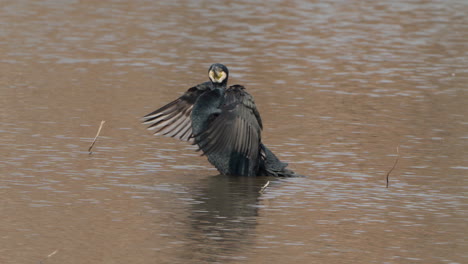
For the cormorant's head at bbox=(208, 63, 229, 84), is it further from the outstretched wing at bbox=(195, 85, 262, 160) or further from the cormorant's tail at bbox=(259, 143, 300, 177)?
the cormorant's tail at bbox=(259, 143, 300, 177)

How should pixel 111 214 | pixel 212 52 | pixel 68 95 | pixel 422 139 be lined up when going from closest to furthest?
pixel 111 214 → pixel 422 139 → pixel 68 95 → pixel 212 52

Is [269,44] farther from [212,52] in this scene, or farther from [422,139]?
[422,139]

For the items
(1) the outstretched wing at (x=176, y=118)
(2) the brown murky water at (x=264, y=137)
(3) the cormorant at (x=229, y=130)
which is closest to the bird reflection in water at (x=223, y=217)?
(2) the brown murky water at (x=264, y=137)

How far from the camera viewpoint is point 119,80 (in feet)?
62.8

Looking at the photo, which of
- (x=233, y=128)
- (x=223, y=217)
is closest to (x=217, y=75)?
(x=233, y=128)

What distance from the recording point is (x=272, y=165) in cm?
1298

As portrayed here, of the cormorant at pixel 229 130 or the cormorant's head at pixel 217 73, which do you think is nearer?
the cormorant at pixel 229 130

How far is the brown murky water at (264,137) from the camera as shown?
984 centimetres

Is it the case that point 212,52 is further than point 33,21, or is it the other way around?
point 33,21

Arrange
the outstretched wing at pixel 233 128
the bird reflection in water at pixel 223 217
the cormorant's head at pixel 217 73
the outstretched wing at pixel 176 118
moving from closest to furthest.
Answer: the bird reflection in water at pixel 223 217 → the outstretched wing at pixel 233 128 → the cormorant's head at pixel 217 73 → the outstretched wing at pixel 176 118

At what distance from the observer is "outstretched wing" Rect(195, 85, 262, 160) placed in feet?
41.2

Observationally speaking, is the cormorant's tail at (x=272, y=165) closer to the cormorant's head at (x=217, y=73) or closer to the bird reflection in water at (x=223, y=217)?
the bird reflection in water at (x=223, y=217)

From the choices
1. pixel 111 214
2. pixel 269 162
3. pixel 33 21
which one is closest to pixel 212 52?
pixel 33 21

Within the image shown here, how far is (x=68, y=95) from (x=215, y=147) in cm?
549
